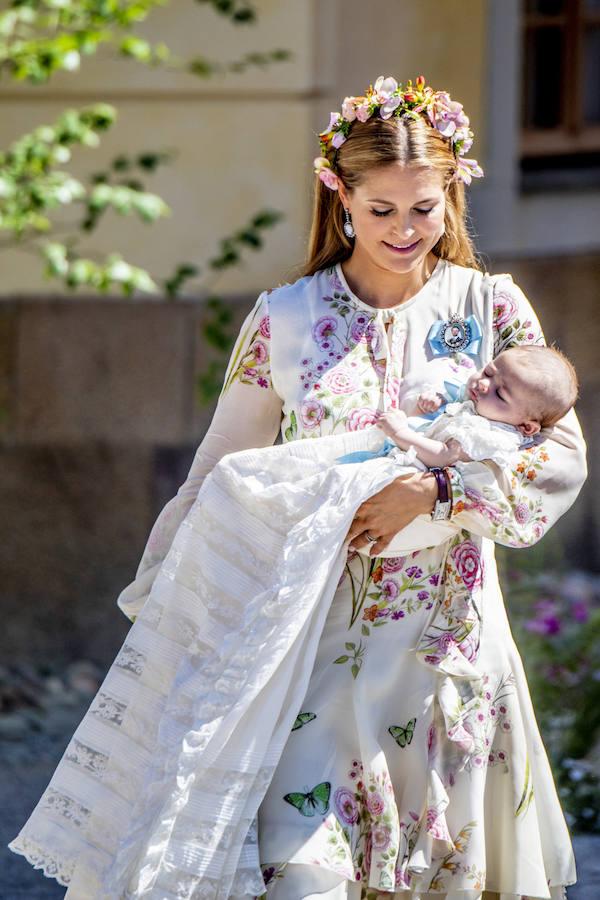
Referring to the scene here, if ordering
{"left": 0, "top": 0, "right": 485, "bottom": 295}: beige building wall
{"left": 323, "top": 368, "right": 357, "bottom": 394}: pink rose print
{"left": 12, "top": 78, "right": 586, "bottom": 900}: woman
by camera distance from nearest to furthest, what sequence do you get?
{"left": 12, "top": 78, "right": 586, "bottom": 900}: woman
{"left": 323, "top": 368, "right": 357, "bottom": 394}: pink rose print
{"left": 0, "top": 0, "right": 485, "bottom": 295}: beige building wall

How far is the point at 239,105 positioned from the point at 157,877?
14.7ft

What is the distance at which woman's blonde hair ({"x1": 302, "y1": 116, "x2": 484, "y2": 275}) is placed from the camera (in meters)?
3.12

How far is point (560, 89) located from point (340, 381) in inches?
172

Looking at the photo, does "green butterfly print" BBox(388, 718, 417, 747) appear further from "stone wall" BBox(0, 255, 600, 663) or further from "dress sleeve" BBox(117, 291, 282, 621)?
"stone wall" BBox(0, 255, 600, 663)

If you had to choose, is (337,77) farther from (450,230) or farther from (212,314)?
(450,230)

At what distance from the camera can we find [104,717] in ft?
10.4

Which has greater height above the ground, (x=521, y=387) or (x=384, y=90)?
(x=384, y=90)

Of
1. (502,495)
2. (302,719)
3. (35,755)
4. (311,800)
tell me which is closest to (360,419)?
(502,495)

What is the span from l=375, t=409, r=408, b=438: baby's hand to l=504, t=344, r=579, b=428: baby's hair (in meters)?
0.24

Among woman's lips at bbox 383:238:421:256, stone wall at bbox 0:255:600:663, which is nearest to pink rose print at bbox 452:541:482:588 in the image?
woman's lips at bbox 383:238:421:256

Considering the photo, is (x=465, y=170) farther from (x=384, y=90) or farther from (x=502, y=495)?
(x=502, y=495)

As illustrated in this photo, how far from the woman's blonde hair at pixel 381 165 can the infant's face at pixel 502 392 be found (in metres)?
0.40

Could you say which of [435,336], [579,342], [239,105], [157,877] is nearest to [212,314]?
[239,105]

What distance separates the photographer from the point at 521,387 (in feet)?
9.96
